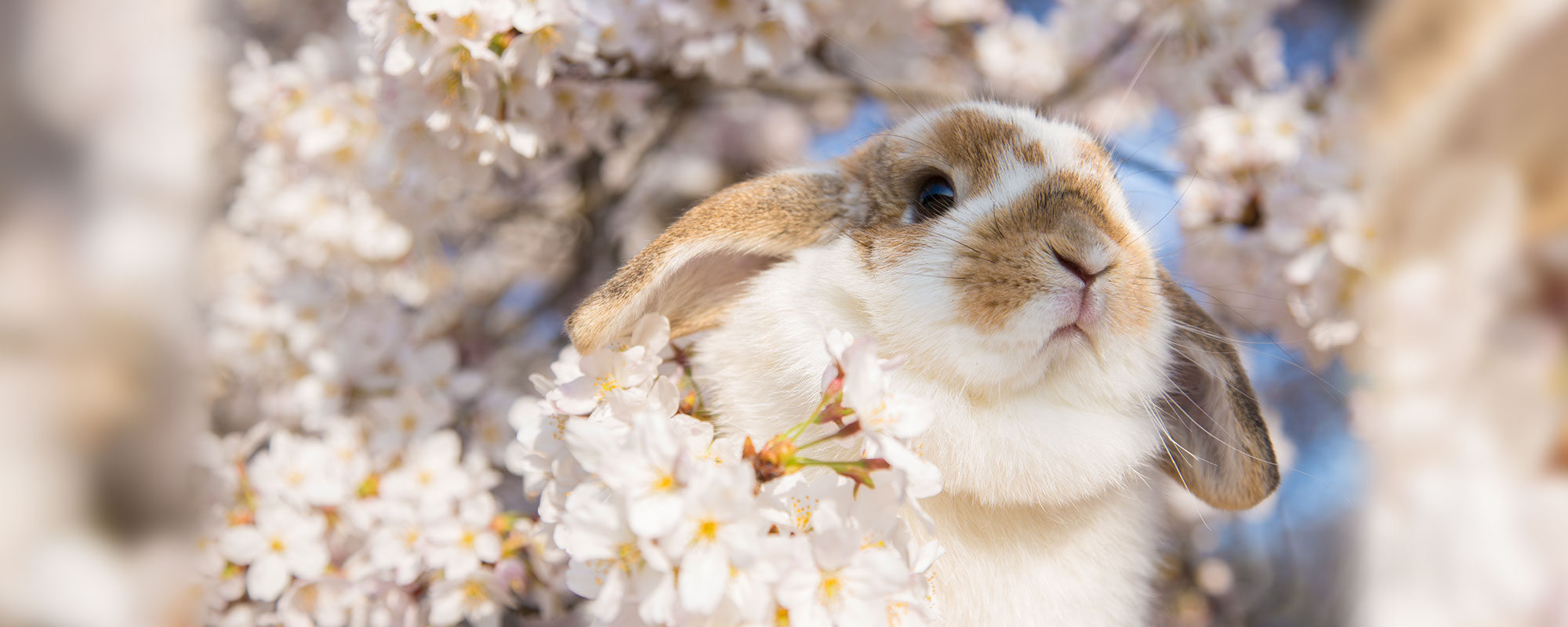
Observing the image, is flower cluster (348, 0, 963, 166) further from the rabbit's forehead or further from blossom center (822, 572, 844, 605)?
blossom center (822, 572, 844, 605)

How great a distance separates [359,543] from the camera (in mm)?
1217

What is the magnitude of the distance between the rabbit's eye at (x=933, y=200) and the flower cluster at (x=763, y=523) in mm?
290

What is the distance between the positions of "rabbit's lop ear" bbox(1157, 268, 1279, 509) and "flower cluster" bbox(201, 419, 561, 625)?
91cm

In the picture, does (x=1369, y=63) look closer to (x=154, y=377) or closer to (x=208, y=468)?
(x=154, y=377)

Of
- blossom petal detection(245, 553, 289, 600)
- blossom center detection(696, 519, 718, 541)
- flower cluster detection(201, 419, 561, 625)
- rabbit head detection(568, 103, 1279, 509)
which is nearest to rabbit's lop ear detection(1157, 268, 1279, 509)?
rabbit head detection(568, 103, 1279, 509)

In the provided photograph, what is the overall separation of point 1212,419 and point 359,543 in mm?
1278

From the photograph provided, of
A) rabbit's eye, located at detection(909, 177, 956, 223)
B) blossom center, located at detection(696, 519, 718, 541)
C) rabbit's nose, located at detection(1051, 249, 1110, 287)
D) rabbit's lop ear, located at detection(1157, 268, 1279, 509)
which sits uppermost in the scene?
rabbit's eye, located at detection(909, 177, 956, 223)

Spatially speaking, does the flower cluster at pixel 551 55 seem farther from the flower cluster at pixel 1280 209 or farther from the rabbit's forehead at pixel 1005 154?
the flower cluster at pixel 1280 209

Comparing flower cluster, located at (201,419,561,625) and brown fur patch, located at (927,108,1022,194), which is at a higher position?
brown fur patch, located at (927,108,1022,194)

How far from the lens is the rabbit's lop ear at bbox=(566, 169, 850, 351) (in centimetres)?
93

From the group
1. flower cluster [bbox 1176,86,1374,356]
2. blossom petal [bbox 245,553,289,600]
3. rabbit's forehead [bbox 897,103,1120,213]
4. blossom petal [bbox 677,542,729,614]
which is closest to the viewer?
blossom petal [bbox 677,542,729,614]

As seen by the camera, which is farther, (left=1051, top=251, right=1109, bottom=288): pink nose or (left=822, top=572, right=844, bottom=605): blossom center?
(left=1051, top=251, right=1109, bottom=288): pink nose

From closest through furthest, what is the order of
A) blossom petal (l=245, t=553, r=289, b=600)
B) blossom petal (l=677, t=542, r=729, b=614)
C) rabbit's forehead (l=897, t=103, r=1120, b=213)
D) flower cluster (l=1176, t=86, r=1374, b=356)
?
blossom petal (l=677, t=542, r=729, b=614)
rabbit's forehead (l=897, t=103, r=1120, b=213)
blossom petal (l=245, t=553, r=289, b=600)
flower cluster (l=1176, t=86, r=1374, b=356)

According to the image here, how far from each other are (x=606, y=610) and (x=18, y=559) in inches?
22.8
